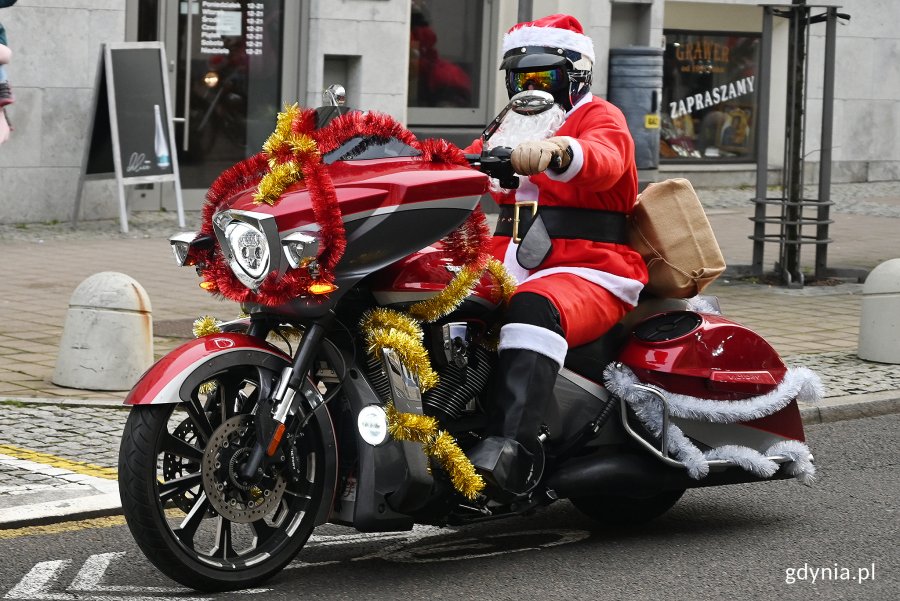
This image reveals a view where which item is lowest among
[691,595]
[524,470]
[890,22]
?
[691,595]

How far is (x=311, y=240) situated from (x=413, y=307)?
496 millimetres

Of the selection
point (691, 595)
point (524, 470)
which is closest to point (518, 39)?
point (524, 470)

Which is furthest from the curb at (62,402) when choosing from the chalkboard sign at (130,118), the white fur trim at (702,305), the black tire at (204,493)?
the chalkboard sign at (130,118)

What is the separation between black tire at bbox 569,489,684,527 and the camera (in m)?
5.59

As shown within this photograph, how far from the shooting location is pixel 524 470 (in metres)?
4.84

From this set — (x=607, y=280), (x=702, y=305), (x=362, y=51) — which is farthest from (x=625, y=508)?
(x=362, y=51)

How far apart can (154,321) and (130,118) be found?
449 cm

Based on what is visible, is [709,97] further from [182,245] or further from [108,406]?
[182,245]

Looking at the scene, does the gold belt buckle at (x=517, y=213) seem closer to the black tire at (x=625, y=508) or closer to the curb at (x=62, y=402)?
the black tire at (x=625, y=508)

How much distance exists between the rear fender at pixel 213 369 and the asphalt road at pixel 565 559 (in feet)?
1.35

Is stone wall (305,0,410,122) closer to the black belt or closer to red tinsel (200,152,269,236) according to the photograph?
the black belt

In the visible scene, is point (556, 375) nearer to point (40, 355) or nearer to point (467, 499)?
point (467, 499)

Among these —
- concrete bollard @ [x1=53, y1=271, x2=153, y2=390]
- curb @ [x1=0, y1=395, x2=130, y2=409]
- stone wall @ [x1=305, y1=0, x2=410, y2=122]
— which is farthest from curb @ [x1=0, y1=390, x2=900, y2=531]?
stone wall @ [x1=305, y1=0, x2=410, y2=122]

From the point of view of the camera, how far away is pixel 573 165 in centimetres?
484
